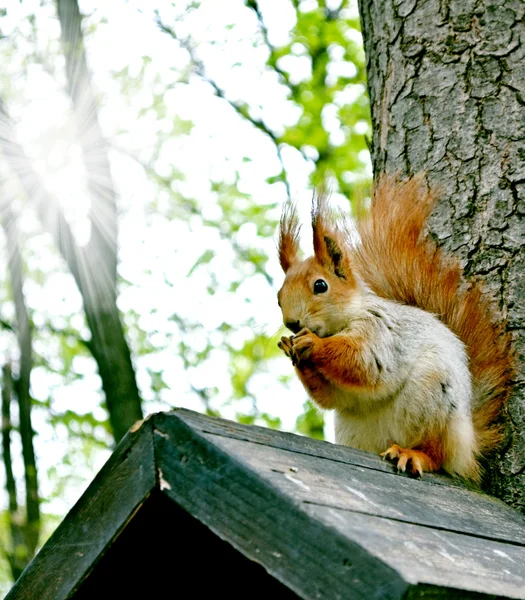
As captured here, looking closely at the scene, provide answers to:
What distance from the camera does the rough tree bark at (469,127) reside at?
1.79 metres

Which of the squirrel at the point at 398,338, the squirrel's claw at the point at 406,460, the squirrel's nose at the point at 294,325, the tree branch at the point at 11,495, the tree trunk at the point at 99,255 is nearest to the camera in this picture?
the squirrel's claw at the point at 406,460

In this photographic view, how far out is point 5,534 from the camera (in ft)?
24.1

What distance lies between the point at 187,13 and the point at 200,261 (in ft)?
6.47

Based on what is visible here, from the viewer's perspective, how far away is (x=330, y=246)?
2.07 metres

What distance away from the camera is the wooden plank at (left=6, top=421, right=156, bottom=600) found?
111cm

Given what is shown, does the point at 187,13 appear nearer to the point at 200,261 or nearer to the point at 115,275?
the point at 200,261

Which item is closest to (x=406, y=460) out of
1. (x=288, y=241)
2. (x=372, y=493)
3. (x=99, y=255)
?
(x=372, y=493)

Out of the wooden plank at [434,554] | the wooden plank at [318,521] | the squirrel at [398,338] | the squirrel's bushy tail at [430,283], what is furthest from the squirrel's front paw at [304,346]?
the wooden plank at [434,554]

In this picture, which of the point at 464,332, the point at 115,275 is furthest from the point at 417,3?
the point at 115,275

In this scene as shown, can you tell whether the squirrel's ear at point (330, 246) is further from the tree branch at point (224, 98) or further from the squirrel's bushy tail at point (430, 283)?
the tree branch at point (224, 98)

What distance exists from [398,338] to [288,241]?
Result: 476mm

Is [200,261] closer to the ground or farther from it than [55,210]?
closer to the ground

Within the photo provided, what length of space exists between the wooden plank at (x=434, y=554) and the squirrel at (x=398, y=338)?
392mm

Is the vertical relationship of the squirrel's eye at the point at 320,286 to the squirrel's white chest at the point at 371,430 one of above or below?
above
